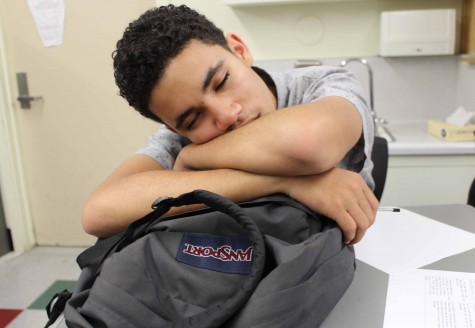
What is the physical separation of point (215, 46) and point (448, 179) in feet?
4.51

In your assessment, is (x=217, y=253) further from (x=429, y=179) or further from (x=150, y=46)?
(x=429, y=179)

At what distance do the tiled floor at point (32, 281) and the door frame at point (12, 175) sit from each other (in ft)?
0.41

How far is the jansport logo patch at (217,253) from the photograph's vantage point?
0.57 metres

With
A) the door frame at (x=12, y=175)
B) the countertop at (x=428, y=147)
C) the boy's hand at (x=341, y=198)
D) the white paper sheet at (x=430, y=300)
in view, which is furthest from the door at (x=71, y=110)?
the white paper sheet at (x=430, y=300)

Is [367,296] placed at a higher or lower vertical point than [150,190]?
lower

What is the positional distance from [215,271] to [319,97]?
1.40 feet

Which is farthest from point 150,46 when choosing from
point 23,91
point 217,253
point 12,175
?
point 12,175

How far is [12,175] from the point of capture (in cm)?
263

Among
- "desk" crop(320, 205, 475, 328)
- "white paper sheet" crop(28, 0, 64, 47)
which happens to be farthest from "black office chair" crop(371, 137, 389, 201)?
"white paper sheet" crop(28, 0, 64, 47)

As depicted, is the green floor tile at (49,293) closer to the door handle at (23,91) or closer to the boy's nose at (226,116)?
the door handle at (23,91)

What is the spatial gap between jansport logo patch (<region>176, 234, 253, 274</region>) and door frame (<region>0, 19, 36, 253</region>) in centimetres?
238

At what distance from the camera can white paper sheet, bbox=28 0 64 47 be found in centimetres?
245

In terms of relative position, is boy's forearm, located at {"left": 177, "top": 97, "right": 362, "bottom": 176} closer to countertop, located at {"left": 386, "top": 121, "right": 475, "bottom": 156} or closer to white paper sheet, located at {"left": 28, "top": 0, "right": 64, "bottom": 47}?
countertop, located at {"left": 386, "top": 121, "right": 475, "bottom": 156}

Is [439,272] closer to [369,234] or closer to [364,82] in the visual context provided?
[369,234]
